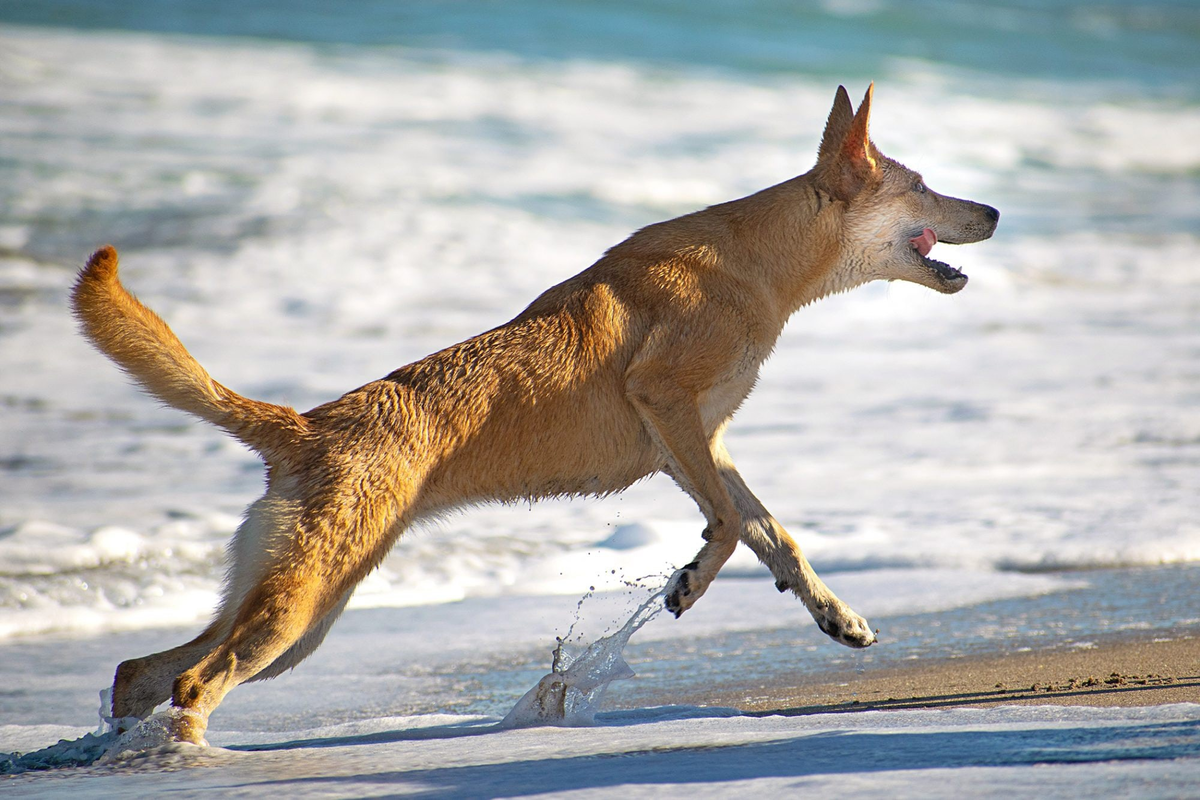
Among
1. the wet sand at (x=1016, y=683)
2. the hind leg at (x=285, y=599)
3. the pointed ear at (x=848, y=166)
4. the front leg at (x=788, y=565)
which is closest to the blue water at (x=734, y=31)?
the pointed ear at (x=848, y=166)

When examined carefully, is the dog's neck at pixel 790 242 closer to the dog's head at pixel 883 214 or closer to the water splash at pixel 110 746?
the dog's head at pixel 883 214

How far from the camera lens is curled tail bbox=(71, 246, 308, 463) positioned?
13.3ft

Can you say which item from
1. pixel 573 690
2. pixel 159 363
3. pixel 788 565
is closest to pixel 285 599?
pixel 159 363

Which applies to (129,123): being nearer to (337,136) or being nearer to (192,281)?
(337,136)

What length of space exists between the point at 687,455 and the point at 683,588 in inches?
19.2

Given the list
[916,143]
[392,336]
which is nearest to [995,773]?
[392,336]

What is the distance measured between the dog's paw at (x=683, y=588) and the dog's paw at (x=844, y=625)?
0.51 meters

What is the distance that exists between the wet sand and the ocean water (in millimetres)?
953

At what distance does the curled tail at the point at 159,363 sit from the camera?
160 inches

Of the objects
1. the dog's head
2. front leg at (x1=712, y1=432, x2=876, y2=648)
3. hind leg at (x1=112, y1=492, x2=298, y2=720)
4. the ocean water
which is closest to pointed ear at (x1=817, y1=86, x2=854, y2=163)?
the dog's head

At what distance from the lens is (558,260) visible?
1512 centimetres

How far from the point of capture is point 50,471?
8016 millimetres

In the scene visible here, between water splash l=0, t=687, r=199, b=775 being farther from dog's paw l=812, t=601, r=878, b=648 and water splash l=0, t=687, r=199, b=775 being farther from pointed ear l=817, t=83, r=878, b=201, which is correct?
pointed ear l=817, t=83, r=878, b=201

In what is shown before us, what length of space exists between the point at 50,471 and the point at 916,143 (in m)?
18.1
